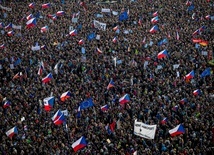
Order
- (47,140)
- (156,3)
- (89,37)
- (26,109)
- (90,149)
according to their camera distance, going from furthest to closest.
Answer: (156,3), (89,37), (26,109), (47,140), (90,149)

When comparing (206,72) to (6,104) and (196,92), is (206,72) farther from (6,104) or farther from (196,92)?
(6,104)

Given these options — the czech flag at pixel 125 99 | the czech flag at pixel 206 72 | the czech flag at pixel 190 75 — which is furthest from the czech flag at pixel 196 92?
the czech flag at pixel 125 99

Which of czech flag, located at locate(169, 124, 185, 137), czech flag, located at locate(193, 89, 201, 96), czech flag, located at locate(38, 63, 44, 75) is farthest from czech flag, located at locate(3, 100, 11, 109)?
czech flag, located at locate(193, 89, 201, 96)

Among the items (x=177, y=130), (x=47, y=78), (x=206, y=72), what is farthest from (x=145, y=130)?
(x=47, y=78)

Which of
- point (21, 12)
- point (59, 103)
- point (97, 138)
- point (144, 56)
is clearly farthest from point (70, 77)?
point (21, 12)

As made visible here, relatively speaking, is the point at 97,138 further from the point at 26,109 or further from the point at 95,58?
the point at 95,58

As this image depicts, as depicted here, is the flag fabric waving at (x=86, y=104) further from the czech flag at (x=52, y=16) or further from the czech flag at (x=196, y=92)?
the czech flag at (x=52, y=16)
